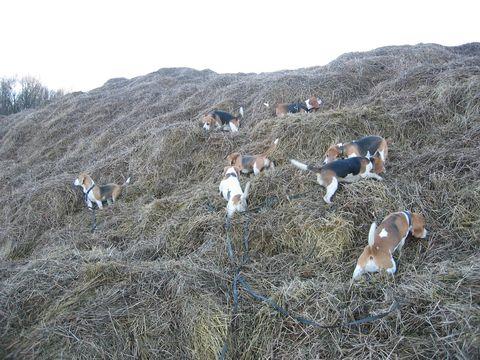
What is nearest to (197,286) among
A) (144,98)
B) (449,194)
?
(449,194)

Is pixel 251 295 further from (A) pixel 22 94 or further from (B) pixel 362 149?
(A) pixel 22 94

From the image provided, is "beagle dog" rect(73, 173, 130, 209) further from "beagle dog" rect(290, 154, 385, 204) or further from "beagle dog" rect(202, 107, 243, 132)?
"beagle dog" rect(290, 154, 385, 204)

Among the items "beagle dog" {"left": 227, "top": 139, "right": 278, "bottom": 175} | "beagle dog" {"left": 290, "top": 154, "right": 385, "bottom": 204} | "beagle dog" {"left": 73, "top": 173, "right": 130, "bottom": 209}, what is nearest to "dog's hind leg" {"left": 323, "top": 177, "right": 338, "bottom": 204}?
"beagle dog" {"left": 290, "top": 154, "right": 385, "bottom": 204}

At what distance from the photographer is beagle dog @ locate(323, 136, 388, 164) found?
206 inches

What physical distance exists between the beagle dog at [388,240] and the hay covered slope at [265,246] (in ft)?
0.42

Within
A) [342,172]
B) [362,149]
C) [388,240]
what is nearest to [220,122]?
[362,149]

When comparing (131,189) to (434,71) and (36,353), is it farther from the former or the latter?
(434,71)

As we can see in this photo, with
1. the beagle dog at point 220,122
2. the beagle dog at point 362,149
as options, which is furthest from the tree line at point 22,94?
the beagle dog at point 362,149

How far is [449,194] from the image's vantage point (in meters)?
4.31

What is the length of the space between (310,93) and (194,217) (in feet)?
18.1

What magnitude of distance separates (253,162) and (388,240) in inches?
111

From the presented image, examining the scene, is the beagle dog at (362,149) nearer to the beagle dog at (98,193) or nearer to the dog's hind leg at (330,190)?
the dog's hind leg at (330,190)

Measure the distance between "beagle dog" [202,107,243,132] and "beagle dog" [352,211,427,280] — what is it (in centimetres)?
494

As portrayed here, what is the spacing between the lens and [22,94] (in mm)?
28109
